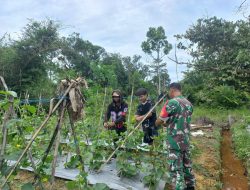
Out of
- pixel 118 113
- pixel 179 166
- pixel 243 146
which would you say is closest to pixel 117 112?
pixel 118 113

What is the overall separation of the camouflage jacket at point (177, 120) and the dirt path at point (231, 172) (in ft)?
5.75

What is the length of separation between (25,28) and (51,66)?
7.62ft

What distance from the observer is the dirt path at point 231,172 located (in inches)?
200

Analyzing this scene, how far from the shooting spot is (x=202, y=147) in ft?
24.5

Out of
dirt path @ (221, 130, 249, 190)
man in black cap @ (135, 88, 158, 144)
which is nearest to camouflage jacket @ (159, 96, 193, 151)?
man in black cap @ (135, 88, 158, 144)

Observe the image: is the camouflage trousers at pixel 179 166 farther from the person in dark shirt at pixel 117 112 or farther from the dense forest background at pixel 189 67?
the dense forest background at pixel 189 67

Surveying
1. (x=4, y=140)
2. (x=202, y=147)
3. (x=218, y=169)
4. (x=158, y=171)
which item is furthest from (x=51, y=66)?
(x=4, y=140)

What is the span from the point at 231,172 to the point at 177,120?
107 inches

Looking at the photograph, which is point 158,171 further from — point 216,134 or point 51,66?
point 51,66

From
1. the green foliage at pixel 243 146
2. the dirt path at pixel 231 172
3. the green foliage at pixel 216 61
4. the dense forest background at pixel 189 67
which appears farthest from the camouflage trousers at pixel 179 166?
the green foliage at pixel 216 61

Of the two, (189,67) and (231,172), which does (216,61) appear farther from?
(231,172)

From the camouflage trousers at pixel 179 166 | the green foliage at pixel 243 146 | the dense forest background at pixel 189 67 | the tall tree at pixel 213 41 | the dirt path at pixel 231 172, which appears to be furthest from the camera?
the tall tree at pixel 213 41

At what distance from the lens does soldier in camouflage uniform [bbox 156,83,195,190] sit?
12.0ft

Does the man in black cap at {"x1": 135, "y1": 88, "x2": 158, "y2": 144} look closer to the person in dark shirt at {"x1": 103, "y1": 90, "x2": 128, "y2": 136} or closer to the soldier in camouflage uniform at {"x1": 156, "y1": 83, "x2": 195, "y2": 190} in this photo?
the person in dark shirt at {"x1": 103, "y1": 90, "x2": 128, "y2": 136}
